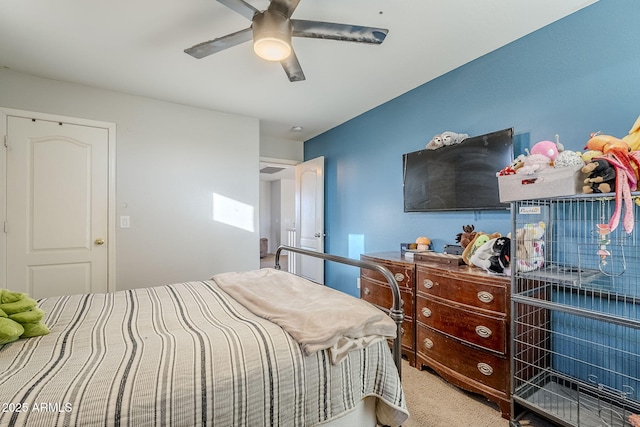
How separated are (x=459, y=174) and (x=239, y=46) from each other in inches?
79.7

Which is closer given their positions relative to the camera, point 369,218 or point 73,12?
point 73,12

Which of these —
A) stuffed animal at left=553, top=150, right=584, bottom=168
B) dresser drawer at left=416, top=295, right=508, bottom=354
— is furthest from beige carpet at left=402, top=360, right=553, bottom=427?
stuffed animal at left=553, top=150, right=584, bottom=168

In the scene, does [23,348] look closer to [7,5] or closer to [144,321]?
[144,321]

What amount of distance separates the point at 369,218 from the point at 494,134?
1.66m

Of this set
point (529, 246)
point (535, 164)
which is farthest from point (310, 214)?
point (535, 164)

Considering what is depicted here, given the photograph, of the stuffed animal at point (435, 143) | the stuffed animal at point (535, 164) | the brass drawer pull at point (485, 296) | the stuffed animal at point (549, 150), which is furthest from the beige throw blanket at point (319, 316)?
the stuffed animal at point (435, 143)

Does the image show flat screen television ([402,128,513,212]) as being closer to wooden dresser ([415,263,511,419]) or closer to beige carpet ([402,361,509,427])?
wooden dresser ([415,263,511,419])

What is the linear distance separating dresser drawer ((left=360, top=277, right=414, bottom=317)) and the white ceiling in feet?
6.27

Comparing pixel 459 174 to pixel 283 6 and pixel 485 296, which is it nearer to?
pixel 485 296

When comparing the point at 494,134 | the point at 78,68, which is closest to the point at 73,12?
the point at 78,68

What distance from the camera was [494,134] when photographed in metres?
2.08

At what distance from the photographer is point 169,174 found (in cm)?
315

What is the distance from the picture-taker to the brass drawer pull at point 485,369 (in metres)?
1.75

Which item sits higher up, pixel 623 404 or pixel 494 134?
pixel 494 134
